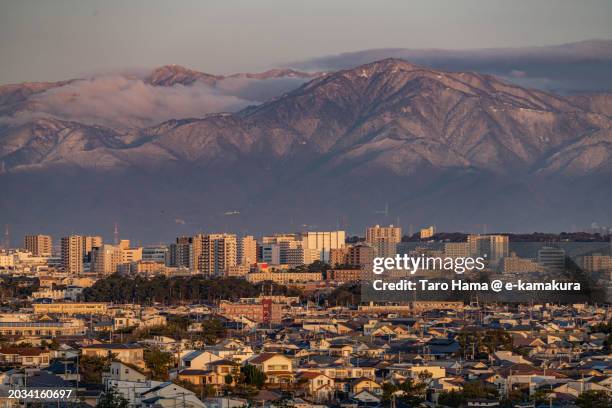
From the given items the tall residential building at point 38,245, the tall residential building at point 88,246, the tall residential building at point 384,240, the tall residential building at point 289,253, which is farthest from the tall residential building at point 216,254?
the tall residential building at point 38,245

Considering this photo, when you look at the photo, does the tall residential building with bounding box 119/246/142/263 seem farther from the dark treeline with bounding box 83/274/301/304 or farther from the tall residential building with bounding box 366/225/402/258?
the dark treeline with bounding box 83/274/301/304

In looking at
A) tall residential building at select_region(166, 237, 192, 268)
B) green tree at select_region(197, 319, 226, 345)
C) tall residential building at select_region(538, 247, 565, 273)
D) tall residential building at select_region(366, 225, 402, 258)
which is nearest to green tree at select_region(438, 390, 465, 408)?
green tree at select_region(197, 319, 226, 345)

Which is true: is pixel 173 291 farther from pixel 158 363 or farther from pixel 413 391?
pixel 413 391

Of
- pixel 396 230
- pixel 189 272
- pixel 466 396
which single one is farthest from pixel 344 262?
pixel 466 396

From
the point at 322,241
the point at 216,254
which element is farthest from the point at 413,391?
the point at 322,241

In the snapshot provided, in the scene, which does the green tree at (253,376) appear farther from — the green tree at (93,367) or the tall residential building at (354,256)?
the tall residential building at (354,256)
